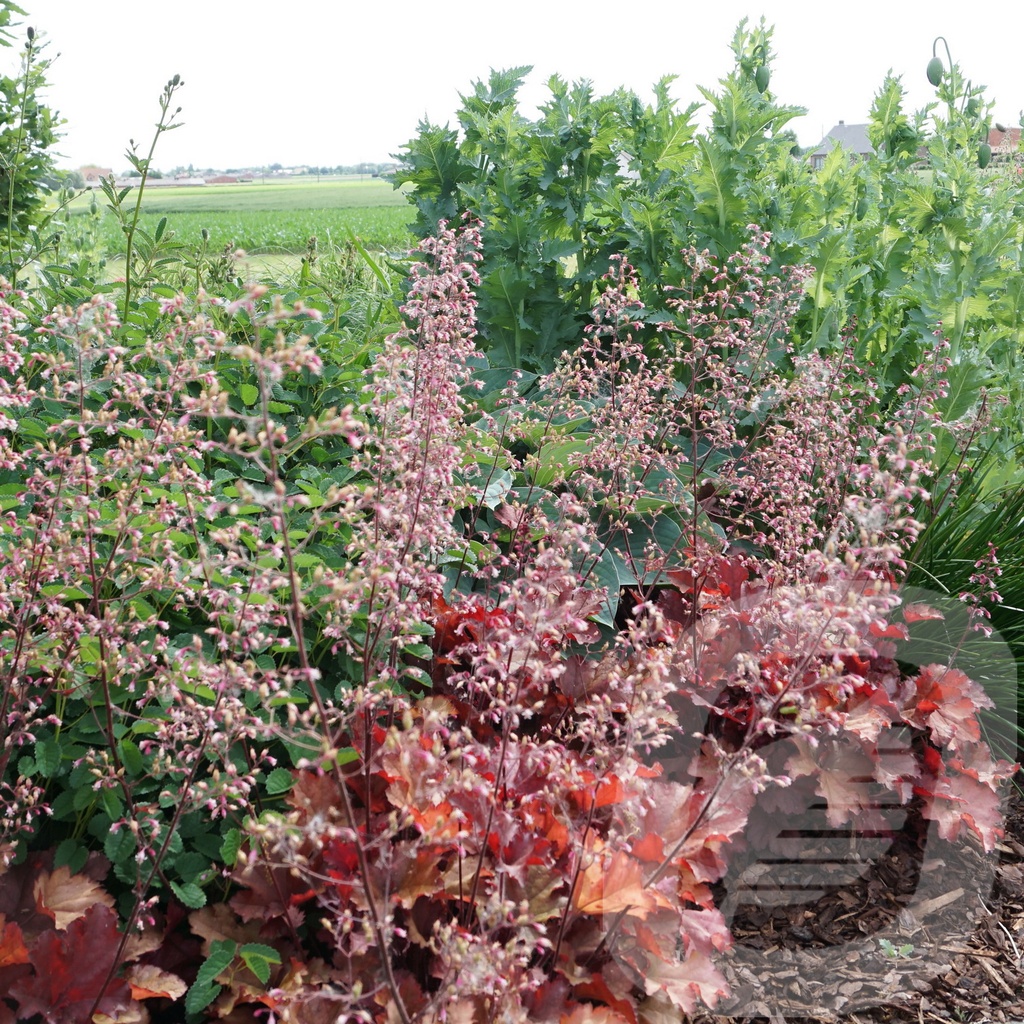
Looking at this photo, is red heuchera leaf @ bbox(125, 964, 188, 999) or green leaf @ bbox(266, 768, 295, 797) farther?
green leaf @ bbox(266, 768, 295, 797)

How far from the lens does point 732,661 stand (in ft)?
8.93

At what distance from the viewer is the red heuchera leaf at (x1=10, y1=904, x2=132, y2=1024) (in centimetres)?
170

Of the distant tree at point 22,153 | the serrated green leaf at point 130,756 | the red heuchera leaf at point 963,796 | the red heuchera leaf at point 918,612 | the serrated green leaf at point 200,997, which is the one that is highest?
the distant tree at point 22,153

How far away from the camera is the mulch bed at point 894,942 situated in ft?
7.77

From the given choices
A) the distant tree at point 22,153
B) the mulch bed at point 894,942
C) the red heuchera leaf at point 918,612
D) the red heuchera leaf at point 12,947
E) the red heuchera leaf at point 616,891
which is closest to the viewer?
the red heuchera leaf at point 12,947

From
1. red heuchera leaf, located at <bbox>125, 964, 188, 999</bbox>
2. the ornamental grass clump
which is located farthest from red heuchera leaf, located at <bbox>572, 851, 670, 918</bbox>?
red heuchera leaf, located at <bbox>125, 964, 188, 999</bbox>

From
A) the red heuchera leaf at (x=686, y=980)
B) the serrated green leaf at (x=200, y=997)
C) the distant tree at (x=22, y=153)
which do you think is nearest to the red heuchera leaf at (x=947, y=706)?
the red heuchera leaf at (x=686, y=980)

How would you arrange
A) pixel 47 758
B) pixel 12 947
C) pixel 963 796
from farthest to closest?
pixel 963 796 < pixel 47 758 < pixel 12 947

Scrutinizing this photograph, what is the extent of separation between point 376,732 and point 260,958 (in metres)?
0.56

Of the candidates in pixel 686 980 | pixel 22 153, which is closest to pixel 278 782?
pixel 686 980

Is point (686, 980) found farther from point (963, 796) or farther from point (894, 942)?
point (963, 796)

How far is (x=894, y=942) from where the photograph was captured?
2576mm

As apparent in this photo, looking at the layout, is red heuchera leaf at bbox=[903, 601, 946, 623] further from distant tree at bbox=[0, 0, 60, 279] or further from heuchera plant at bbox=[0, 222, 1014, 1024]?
distant tree at bbox=[0, 0, 60, 279]

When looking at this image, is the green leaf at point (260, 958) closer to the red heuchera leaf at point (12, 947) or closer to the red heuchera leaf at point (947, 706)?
the red heuchera leaf at point (12, 947)
